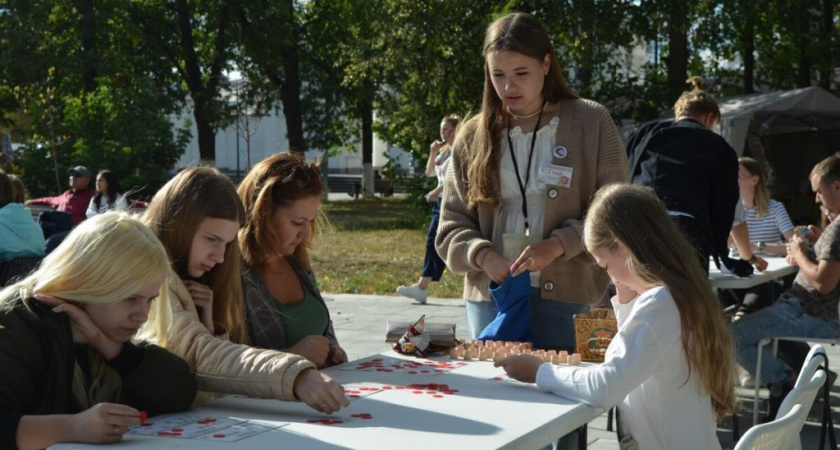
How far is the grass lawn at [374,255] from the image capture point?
12.1 metres

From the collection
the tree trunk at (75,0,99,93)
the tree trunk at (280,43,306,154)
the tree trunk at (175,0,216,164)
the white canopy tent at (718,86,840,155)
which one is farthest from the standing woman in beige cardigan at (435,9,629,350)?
the tree trunk at (280,43,306,154)

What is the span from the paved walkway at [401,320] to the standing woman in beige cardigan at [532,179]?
174 centimetres

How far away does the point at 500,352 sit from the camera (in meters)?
3.15

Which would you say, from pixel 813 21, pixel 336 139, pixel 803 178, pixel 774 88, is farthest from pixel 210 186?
pixel 336 139

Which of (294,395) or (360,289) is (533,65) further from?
(360,289)

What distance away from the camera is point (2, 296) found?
227cm

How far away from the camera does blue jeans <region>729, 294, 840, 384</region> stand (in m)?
5.31

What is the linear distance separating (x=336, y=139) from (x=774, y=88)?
55.9ft

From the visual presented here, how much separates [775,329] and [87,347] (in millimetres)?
3895

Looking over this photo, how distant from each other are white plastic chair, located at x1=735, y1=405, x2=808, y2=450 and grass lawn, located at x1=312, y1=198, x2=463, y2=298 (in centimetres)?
175

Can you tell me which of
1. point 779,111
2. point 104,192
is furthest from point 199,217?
point 779,111

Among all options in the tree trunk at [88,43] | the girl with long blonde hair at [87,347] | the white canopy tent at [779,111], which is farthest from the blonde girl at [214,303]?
the tree trunk at [88,43]

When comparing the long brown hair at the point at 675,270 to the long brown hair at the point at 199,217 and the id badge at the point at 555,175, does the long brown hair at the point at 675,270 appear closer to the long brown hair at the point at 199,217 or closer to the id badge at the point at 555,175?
the id badge at the point at 555,175

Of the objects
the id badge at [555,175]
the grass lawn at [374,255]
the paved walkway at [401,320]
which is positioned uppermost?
the id badge at [555,175]
